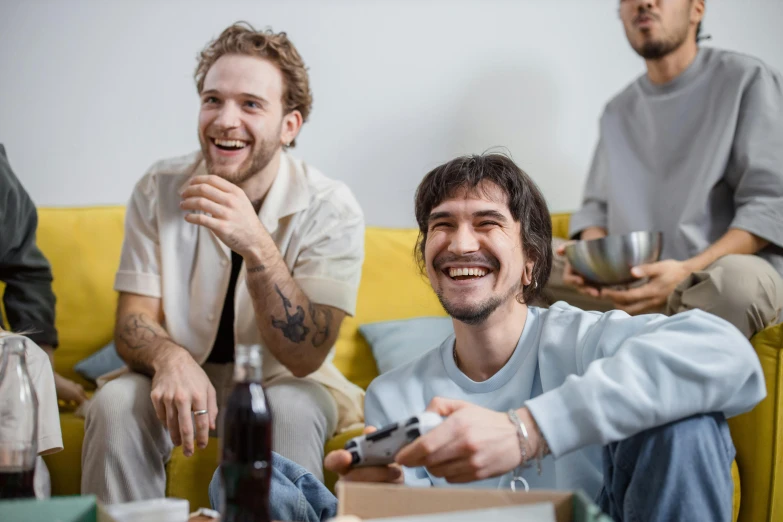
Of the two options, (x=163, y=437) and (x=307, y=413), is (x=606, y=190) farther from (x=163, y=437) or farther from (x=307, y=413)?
(x=163, y=437)

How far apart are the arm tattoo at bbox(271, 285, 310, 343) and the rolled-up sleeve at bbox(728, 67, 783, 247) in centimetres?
119

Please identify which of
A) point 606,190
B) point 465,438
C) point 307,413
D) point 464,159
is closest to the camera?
point 465,438

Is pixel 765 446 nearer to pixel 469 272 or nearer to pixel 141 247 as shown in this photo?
pixel 469 272

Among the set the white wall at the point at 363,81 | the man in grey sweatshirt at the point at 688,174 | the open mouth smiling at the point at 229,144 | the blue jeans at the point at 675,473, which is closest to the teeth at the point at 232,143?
the open mouth smiling at the point at 229,144

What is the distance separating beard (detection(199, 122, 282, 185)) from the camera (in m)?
1.99

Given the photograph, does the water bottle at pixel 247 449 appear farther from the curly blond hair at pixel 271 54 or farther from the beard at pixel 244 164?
the curly blond hair at pixel 271 54

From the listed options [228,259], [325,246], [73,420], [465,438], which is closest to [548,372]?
[465,438]

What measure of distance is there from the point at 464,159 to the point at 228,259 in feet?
2.43

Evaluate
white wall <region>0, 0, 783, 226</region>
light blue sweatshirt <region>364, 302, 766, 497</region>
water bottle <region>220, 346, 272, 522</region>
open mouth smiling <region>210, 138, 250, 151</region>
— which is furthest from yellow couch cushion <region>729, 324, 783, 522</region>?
white wall <region>0, 0, 783, 226</region>

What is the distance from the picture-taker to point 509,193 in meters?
1.49

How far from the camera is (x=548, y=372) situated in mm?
1306

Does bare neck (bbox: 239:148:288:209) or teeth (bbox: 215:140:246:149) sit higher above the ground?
teeth (bbox: 215:140:246:149)

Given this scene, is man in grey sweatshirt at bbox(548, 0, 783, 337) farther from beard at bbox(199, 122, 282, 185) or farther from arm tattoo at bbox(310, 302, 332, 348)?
beard at bbox(199, 122, 282, 185)

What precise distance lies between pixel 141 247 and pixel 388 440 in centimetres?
123
